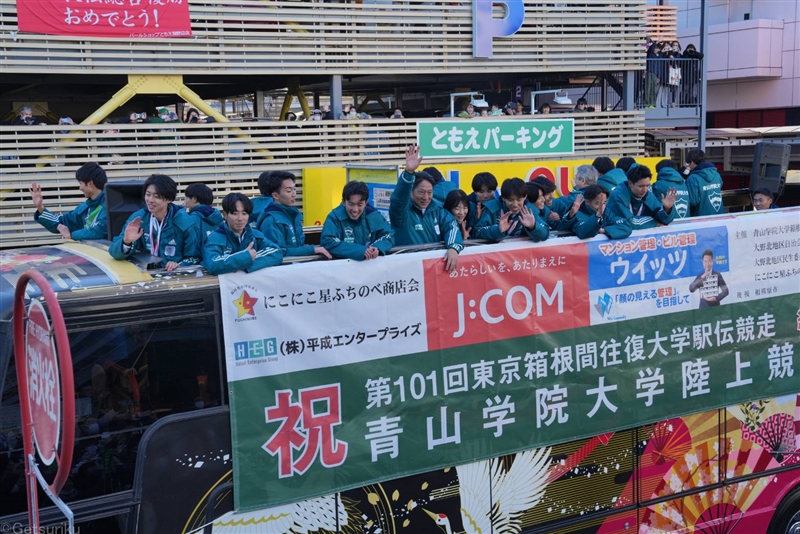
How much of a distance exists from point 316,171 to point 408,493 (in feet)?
35.1

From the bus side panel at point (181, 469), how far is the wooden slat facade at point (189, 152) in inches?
405

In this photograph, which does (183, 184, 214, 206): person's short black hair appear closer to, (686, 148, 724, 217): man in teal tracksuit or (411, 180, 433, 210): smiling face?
(411, 180, 433, 210): smiling face

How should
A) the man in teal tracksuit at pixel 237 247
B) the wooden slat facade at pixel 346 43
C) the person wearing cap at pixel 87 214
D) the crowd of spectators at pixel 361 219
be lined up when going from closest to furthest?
the man in teal tracksuit at pixel 237 247 < the crowd of spectators at pixel 361 219 < the person wearing cap at pixel 87 214 < the wooden slat facade at pixel 346 43

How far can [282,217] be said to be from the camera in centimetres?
609

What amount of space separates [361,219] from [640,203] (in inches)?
78.4

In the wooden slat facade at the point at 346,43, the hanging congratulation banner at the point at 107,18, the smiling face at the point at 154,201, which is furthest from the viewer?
the wooden slat facade at the point at 346,43

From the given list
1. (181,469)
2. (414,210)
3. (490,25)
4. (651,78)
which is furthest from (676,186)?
(651,78)

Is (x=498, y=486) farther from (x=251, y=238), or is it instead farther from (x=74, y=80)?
(x=74, y=80)

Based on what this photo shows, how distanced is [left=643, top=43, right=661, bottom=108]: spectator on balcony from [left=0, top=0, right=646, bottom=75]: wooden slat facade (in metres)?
1.00

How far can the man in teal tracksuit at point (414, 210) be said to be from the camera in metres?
5.80

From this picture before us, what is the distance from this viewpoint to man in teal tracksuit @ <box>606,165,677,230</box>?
18.5 feet

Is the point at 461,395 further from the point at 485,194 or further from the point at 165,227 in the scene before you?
the point at 485,194

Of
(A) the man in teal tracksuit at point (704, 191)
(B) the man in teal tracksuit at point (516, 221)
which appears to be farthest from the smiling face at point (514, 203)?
(A) the man in teal tracksuit at point (704, 191)

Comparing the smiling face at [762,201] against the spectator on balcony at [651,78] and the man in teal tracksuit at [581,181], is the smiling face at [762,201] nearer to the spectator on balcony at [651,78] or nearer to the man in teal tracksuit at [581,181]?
the man in teal tracksuit at [581,181]
